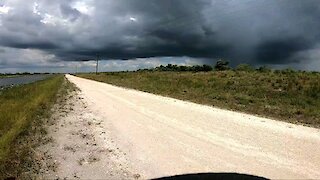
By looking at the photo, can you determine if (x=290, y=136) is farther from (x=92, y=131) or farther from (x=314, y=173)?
(x=92, y=131)

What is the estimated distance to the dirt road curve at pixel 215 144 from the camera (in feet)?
28.3

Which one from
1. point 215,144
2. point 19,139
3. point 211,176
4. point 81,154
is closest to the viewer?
point 211,176

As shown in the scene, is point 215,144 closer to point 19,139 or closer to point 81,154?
point 81,154

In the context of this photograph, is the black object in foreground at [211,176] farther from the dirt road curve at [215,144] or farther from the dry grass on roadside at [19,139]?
the dry grass on roadside at [19,139]

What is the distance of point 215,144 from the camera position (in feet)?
36.4

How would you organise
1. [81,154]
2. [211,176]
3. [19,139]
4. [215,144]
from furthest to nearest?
[19,139]
[215,144]
[81,154]
[211,176]

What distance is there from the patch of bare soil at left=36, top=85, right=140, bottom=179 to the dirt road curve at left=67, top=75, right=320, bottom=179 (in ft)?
1.06

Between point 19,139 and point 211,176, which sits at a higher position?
point 211,176

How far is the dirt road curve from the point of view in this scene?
8641 millimetres

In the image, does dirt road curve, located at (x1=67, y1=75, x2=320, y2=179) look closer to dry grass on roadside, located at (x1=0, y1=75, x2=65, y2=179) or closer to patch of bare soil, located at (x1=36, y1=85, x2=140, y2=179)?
patch of bare soil, located at (x1=36, y1=85, x2=140, y2=179)

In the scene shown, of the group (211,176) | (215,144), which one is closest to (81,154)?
(215,144)

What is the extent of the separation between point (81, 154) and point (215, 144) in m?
3.34

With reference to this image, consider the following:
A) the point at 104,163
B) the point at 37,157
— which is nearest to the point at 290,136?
the point at 104,163

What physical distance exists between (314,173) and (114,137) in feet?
20.1
